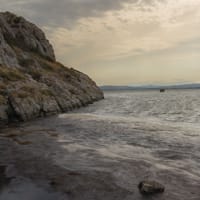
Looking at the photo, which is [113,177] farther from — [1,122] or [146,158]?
[1,122]

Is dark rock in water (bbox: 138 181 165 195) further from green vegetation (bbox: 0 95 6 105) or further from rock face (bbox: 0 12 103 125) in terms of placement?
green vegetation (bbox: 0 95 6 105)

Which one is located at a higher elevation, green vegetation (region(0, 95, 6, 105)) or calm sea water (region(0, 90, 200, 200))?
green vegetation (region(0, 95, 6, 105))

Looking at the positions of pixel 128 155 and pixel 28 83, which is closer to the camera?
pixel 128 155

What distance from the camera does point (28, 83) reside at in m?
66.8

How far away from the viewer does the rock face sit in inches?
1949

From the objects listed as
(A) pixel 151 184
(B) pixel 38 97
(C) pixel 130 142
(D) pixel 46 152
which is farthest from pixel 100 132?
(B) pixel 38 97

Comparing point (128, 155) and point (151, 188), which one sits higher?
point (151, 188)

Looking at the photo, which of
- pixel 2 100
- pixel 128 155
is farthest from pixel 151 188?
pixel 2 100

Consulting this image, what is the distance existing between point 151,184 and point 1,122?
3442 cm

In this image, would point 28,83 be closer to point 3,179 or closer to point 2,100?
point 2,100

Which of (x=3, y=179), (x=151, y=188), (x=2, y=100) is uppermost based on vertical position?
(x=2, y=100)

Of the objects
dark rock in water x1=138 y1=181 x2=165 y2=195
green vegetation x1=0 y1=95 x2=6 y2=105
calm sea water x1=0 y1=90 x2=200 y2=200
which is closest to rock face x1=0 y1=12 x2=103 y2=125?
green vegetation x1=0 y1=95 x2=6 y2=105

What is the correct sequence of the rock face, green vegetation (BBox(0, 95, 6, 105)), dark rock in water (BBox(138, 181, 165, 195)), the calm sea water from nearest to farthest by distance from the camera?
1. dark rock in water (BBox(138, 181, 165, 195))
2. the calm sea water
3. green vegetation (BBox(0, 95, 6, 105))
4. the rock face

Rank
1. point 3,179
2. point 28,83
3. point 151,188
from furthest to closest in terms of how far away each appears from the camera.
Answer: point 28,83
point 3,179
point 151,188
